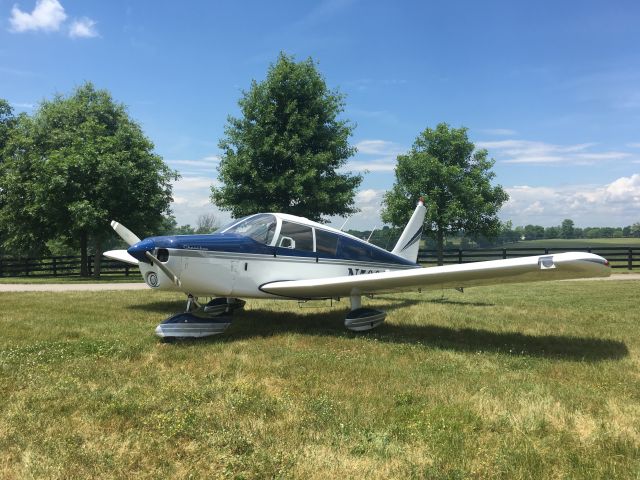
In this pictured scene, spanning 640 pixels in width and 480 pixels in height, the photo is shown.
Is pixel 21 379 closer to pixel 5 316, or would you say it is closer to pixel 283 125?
pixel 5 316

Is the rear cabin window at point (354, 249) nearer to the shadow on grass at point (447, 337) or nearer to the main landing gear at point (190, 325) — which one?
the shadow on grass at point (447, 337)

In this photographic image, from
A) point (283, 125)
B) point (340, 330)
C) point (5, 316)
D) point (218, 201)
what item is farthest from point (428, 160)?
point (5, 316)

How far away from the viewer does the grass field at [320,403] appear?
9.75ft

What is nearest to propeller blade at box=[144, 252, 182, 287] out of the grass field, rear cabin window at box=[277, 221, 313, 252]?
the grass field

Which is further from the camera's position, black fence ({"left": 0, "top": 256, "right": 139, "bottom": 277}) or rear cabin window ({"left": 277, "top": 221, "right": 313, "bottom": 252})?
black fence ({"left": 0, "top": 256, "right": 139, "bottom": 277})

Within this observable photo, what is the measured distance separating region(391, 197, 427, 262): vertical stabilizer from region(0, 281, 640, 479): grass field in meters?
4.45

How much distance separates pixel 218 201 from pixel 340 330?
670 inches

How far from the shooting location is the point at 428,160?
28375mm

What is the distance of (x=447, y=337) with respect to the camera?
7.36 metres

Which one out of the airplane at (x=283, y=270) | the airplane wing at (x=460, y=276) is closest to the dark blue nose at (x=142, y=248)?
the airplane at (x=283, y=270)

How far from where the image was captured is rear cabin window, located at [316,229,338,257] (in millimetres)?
8688

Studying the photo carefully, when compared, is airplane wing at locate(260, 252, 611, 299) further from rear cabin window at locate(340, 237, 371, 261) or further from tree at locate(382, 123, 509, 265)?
tree at locate(382, 123, 509, 265)

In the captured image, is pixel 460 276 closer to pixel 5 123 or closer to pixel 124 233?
pixel 124 233

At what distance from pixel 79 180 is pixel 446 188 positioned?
20852 mm
